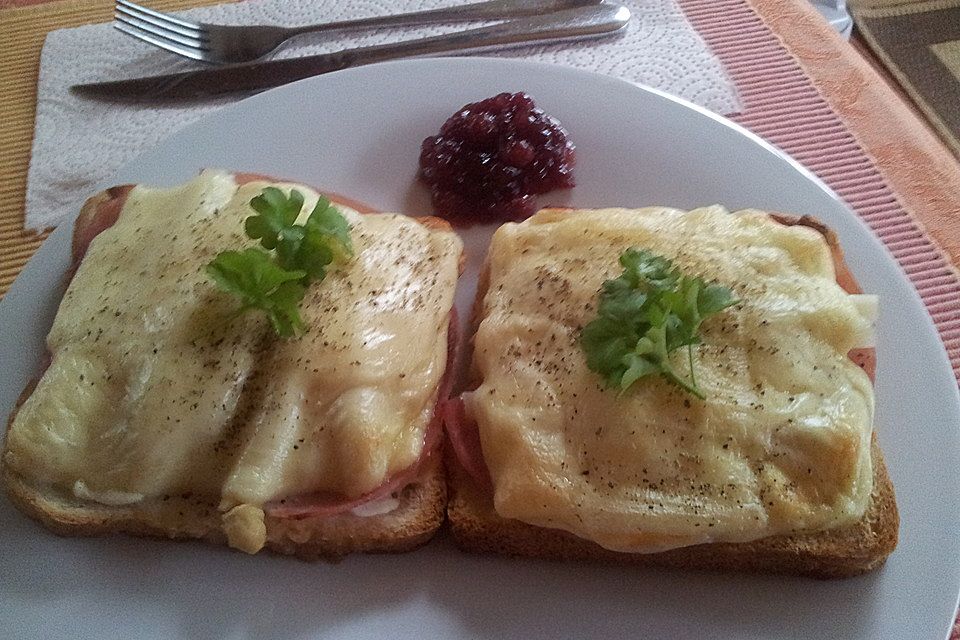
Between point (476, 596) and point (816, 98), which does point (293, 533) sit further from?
point (816, 98)

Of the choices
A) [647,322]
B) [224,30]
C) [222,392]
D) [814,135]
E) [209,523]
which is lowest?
[209,523]

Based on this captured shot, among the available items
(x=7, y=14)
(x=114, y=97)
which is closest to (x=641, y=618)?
(x=114, y=97)

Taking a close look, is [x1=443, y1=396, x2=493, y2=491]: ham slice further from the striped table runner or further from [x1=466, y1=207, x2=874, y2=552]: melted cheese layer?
the striped table runner

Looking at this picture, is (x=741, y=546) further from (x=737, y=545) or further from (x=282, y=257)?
(x=282, y=257)

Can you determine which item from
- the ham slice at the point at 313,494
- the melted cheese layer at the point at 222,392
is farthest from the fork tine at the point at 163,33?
the melted cheese layer at the point at 222,392

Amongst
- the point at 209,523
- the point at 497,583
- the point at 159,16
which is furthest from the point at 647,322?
the point at 159,16

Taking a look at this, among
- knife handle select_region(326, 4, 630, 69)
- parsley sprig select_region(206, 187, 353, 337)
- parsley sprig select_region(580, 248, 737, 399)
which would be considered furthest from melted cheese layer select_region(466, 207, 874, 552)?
knife handle select_region(326, 4, 630, 69)

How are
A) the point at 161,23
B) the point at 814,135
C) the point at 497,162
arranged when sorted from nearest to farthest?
the point at 497,162 < the point at 814,135 < the point at 161,23
